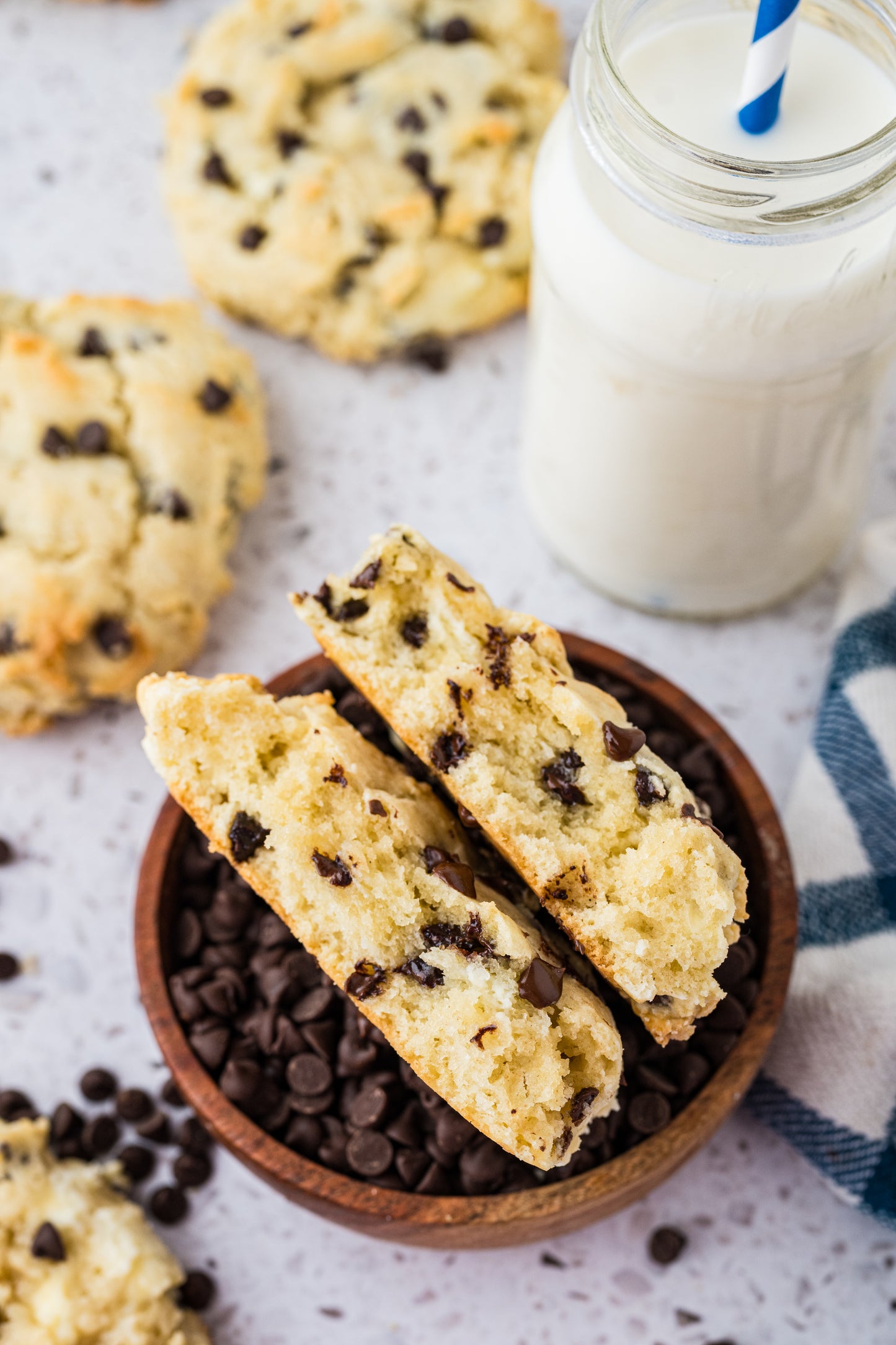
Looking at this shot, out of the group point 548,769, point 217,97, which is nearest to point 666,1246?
point 548,769

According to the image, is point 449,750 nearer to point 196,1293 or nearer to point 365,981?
point 365,981

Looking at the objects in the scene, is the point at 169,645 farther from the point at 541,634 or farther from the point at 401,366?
the point at 541,634

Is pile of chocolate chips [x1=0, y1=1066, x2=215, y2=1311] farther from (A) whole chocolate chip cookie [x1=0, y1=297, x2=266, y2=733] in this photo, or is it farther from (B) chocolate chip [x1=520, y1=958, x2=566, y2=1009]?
(B) chocolate chip [x1=520, y1=958, x2=566, y2=1009]

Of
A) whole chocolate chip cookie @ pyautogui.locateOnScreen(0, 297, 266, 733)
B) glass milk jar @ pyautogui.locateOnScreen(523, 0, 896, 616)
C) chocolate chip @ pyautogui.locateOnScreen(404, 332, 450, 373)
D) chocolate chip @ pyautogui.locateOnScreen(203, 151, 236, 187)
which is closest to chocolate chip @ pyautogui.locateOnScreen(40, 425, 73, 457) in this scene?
whole chocolate chip cookie @ pyautogui.locateOnScreen(0, 297, 266, 733)

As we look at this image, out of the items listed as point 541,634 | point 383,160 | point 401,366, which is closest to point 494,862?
point 541,634

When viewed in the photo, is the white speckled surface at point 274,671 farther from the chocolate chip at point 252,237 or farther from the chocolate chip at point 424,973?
the chocolate chip at point 424,973

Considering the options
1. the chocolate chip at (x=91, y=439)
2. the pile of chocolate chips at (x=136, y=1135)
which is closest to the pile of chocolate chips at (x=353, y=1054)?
the pile of chocolate chips at (x=136, y=1135)
